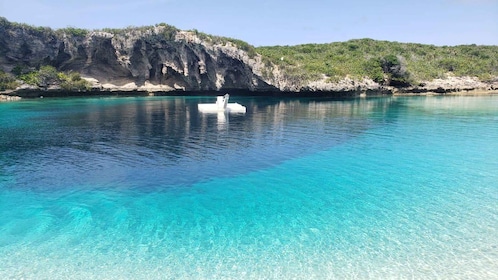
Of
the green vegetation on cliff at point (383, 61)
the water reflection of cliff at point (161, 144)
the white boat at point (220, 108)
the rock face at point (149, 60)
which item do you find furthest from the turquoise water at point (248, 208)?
the green vegetation on cliff at point (383, 61)

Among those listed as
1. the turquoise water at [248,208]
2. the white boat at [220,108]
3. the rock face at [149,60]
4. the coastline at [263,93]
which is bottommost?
the turquoise water at [248,208]

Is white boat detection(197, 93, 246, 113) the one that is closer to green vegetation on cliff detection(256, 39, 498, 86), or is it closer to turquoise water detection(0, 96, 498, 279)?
turquoise water detection(0, 96, 498, 279)

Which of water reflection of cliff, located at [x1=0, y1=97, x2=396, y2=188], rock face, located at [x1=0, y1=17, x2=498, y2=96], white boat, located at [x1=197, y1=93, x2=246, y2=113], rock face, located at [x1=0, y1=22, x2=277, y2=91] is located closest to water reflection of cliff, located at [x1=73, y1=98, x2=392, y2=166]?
water reflection of cliff, located at [x1=0, y1=97, x2=396, y2=188]

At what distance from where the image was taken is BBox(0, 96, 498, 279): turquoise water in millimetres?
9336

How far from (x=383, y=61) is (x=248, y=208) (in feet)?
252

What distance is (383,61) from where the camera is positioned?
80188 mm

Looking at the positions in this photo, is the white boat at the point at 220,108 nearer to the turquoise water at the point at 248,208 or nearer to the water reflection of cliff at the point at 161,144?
the water reflection of cliff at the point at 161,144

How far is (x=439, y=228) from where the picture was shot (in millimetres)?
11305

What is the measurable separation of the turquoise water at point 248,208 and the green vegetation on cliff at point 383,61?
161 feet

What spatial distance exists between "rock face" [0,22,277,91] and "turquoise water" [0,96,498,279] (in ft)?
156

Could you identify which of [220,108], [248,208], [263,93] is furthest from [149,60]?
[248,208]

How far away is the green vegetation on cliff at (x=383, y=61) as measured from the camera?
73.3 meters

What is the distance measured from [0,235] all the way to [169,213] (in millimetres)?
5237

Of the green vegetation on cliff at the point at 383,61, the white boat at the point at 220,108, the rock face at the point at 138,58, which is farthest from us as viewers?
the green vegetation on cliff at the point at 383,61
